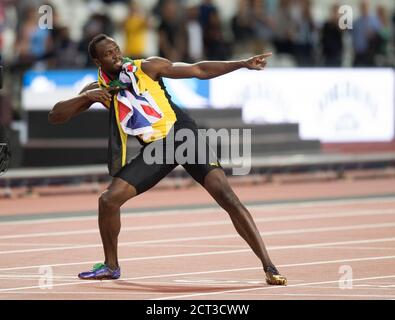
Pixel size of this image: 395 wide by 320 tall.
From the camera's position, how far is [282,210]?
57.9 feet

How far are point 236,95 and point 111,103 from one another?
12.0 m

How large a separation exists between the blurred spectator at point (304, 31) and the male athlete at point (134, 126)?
13.6 m

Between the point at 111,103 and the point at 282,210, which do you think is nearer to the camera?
the point at 111,103

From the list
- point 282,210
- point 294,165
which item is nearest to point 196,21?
point 294,165

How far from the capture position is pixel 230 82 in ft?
74.4

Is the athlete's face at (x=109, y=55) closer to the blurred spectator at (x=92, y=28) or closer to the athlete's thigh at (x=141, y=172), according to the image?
the athlete's thigh at (x=141, y=172)

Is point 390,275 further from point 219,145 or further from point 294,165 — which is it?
point 294,165

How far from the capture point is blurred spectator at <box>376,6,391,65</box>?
25.4 meters

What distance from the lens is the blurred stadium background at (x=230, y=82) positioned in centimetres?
2117

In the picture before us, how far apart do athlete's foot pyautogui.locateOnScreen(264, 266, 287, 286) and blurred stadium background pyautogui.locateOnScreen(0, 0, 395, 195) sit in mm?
8870

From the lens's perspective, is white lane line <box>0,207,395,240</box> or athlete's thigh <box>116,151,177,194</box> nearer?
athlete's thigh <box>116,151,177,194</box>

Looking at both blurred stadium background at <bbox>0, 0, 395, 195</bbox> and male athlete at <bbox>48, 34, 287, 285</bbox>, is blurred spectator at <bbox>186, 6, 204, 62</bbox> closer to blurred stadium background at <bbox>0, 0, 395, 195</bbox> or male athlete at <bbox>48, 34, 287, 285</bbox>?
blurred stadium background at <bbox>0, 0, 395, 195</bbox>

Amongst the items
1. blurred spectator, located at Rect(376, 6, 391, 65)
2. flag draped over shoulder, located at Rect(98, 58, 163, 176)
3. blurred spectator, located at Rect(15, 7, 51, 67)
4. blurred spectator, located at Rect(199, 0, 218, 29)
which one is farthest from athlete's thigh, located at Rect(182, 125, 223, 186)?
blurred spectator, located at Rect(376, 6, 391, 65)

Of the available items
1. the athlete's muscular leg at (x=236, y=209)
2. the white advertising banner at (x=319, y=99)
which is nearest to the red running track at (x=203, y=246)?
the athlete's muscular leg at (x=236, y=209)
